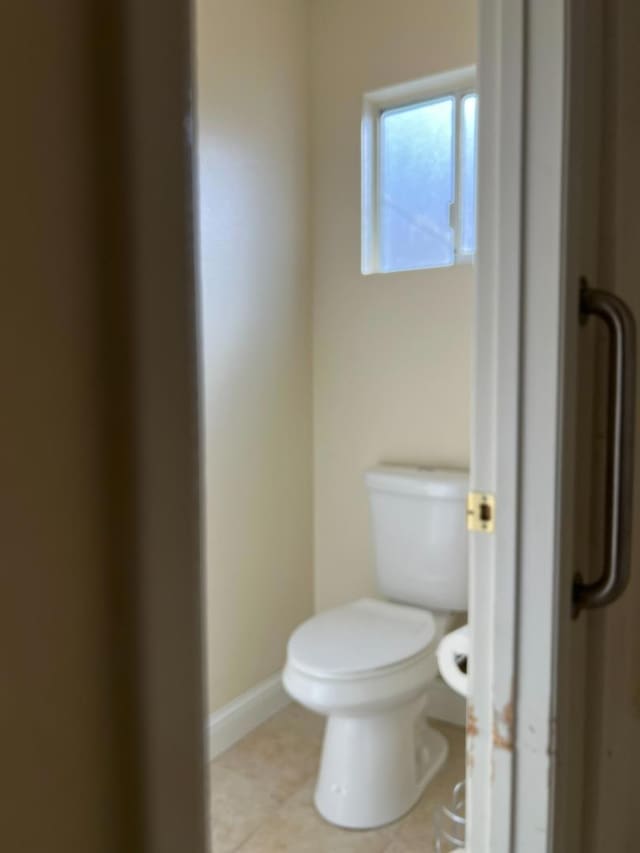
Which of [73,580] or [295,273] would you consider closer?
[73,580]

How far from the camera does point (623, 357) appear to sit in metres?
0.73

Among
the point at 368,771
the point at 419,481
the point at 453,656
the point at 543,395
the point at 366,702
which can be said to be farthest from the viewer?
the point at 419,481

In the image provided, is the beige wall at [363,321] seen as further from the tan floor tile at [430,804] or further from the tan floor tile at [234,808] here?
the tan floor tile at [234,808]

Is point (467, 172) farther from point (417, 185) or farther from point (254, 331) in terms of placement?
point (254, 331)

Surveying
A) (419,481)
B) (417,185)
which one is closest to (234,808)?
(419,481)

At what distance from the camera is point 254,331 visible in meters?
1.96

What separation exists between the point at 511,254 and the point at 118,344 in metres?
0.58

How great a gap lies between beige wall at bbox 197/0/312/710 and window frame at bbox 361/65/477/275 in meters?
0.21

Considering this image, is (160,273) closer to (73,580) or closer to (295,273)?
(73,580)

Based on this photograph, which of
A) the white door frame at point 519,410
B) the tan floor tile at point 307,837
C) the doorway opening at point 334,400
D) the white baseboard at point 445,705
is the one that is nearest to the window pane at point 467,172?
the doorway opening at point 334,400

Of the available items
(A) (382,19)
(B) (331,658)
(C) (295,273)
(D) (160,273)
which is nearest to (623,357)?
(D) (160,273)

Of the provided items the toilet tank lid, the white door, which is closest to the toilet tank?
the toilet tank lid

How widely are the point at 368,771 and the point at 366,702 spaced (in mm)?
250

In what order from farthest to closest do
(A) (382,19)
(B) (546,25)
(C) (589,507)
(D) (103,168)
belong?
(A) (382,19) < (C) (589,507) < (B) (546,25) < (D) (103,168)
